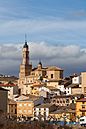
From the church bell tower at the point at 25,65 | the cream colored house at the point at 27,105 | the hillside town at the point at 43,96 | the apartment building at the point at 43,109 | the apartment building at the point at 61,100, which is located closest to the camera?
the hillside town at the point at 43,96

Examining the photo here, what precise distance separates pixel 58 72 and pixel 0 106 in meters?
54.7

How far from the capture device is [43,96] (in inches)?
3248

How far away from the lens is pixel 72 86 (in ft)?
293

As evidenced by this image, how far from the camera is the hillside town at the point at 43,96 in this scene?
6272cm

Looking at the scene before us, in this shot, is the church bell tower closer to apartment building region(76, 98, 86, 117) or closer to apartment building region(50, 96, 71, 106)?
apartment building region(50, 96, 71, 106)

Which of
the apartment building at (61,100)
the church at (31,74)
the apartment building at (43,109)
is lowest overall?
the apartment building at (43,109)

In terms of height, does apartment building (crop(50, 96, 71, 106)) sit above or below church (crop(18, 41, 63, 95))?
below

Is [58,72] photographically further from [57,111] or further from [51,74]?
[57,111]

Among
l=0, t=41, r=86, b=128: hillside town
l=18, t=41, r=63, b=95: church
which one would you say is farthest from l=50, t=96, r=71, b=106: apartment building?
l=18, t=41, r=63, b=95: church

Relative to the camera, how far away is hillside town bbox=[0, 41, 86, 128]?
206 feet

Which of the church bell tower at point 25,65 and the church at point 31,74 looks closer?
the church at point 31,74

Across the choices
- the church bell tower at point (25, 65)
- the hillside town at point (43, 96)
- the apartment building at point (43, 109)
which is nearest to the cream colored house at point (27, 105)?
the hillside town at point (43, 96)

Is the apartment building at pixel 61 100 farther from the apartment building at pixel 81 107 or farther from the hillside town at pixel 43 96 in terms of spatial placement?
the apartment building at pixel 81 107

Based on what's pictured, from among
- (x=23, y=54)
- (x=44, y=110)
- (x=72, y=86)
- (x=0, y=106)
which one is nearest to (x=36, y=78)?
(x=23, y=54)
